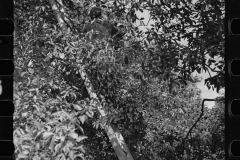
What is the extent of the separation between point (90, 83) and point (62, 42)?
49 centimetres

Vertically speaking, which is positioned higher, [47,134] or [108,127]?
[47,134]

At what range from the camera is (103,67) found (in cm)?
297

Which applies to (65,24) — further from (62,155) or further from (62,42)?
(62,155)
